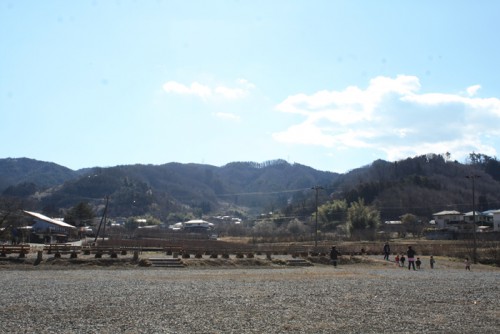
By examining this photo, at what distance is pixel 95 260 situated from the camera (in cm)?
3775

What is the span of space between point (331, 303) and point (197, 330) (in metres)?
6.31

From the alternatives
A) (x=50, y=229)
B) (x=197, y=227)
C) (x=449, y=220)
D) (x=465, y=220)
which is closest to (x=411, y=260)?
(x=50, y=229)

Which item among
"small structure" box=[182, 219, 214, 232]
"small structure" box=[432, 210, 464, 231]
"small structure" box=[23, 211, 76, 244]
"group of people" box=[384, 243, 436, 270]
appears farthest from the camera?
"small structure" box=[182, 219, 214, 232]

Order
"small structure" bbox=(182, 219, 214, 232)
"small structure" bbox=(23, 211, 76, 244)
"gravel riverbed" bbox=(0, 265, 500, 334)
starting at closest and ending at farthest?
1. "gravel riverbed" bbox=(0, 265, 500, 334)
2. "small structure" bbox=(23, 211, 76, 244)
3. "small structure" bbox=(182, 219, 214, 232)

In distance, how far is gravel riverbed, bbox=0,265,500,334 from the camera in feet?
42.9

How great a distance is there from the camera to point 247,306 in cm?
1667

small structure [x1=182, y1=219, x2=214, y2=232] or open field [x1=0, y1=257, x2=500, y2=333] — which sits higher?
small structure [x1=182, y1=219, x2=214, y2=232]

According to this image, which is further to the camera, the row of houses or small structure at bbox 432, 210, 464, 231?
small structure at bbox 432, 210, 464, 231

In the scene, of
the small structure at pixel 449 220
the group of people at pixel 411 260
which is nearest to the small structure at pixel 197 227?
the small structure at pixel 449 220

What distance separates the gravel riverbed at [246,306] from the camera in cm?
1309

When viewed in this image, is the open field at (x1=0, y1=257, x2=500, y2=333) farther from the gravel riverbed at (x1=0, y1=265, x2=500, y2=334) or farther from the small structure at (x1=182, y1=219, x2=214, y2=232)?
the small structure at (x1=182, y1=219, x2=214, y2=232)

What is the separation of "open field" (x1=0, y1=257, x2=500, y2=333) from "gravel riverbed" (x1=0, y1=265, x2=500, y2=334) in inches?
1.0

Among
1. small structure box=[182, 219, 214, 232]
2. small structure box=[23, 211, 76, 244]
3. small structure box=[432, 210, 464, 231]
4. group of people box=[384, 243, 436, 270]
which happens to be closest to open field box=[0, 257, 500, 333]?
group of people box=[384, 243, 436, 270]

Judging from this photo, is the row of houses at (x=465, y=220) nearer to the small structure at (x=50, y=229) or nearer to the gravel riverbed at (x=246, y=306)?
the small structure at (x=50, y=229)
